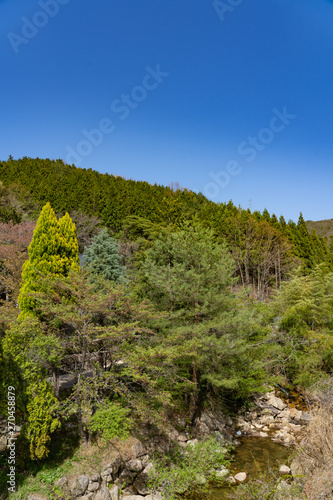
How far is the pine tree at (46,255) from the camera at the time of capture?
9852 mm

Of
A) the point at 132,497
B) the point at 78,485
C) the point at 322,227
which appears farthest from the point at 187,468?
the point at 322,227

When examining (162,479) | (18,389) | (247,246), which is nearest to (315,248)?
(247,246)

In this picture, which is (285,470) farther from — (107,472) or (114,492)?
(107,472)

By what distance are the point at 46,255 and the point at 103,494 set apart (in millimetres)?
7499

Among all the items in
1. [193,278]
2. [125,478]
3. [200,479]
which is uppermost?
[193,278]

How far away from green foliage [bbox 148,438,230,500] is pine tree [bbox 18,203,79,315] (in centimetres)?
659

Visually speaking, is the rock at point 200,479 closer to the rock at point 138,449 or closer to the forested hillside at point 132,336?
the rock at point 138,449

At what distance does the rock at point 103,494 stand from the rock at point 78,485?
0.40m

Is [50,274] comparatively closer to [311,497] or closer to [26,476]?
[26,476]

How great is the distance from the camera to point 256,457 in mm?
10117

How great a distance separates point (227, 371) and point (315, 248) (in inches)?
1147

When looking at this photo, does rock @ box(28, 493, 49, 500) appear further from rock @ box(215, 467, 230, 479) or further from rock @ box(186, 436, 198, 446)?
rock @ box(215, 467, 230, 479)

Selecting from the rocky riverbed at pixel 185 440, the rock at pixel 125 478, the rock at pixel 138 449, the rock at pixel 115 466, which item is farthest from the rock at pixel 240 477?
the rock at pixel 115 466

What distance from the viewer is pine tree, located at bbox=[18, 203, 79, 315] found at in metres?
9.85
